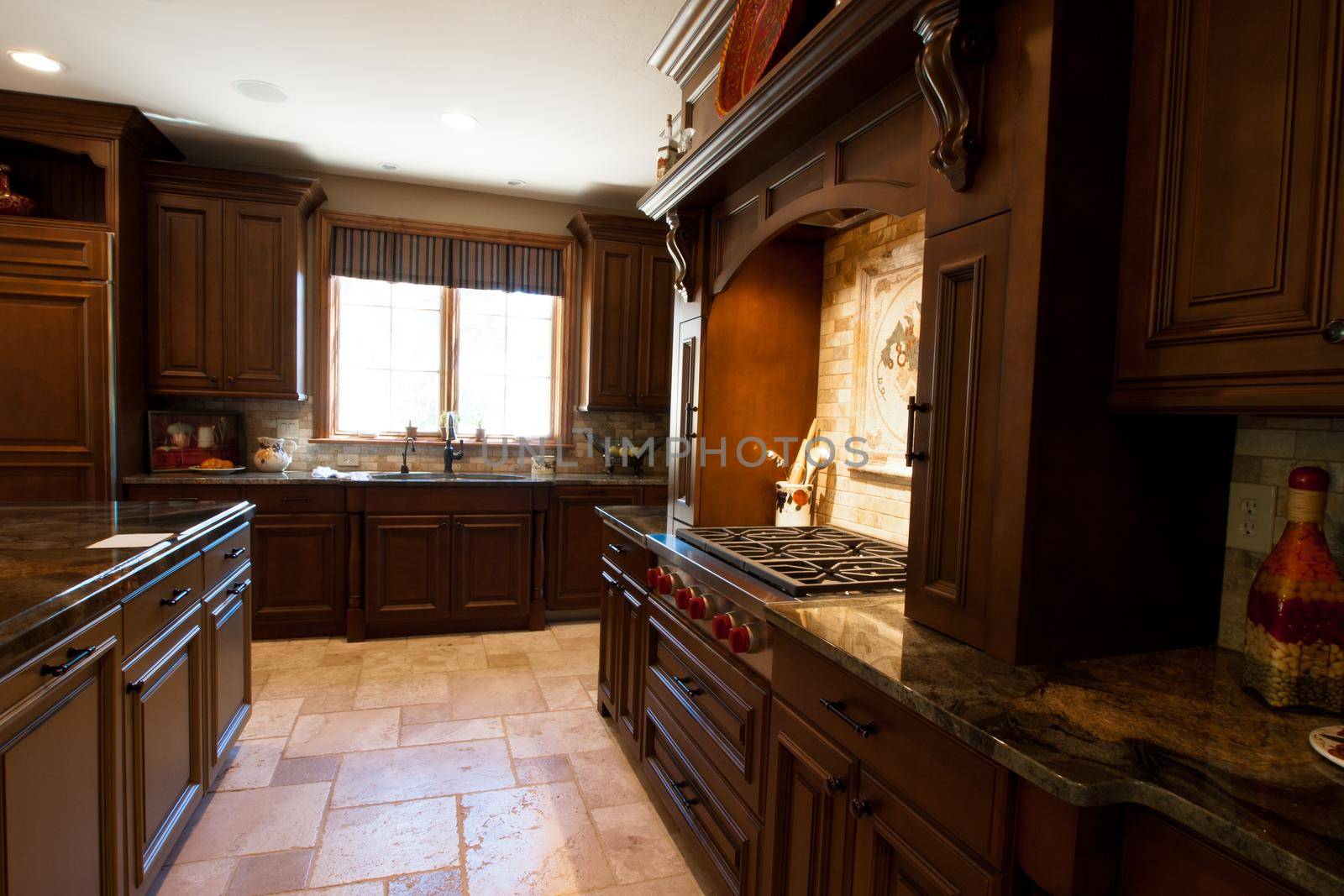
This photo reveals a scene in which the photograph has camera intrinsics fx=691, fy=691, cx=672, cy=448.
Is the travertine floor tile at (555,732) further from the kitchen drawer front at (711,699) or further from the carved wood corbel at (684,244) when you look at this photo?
the carved wood corbel at (684,244)

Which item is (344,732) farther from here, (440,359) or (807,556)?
(440,359)

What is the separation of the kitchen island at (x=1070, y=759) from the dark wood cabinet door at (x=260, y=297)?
12.6 feet

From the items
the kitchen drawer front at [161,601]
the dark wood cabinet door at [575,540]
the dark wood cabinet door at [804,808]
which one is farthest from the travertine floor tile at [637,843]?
the dark wood cabinet door at [575,540]

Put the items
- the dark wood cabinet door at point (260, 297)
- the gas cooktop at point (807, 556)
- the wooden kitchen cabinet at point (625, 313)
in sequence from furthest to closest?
1. the wooden kitchen cabinet at point (625, 313)
2. the dark wood cabinet door at point (260, 297)
3. the gas cooktop at point (807, 556)

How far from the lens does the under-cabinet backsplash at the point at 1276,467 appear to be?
112 centimetres

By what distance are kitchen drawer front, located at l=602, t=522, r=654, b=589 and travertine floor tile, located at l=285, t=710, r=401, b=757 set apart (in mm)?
1196

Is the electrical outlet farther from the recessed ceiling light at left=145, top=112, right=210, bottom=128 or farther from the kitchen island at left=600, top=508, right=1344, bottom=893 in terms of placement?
the recessed ceiling light at left=145, top=112, right=210, bottom=128

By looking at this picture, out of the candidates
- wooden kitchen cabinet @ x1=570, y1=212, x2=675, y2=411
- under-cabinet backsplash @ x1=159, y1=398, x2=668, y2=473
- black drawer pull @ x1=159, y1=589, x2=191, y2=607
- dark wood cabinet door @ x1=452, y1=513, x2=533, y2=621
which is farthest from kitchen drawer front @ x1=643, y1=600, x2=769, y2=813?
under-cabinet backsplash @ x1=159, y1=398, x2=668, y2=473

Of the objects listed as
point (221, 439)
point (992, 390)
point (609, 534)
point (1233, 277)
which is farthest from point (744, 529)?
point (221, 439)

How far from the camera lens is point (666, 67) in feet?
9.34

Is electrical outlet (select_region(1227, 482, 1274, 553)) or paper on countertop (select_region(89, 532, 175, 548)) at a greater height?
electrical outlet (select_region(1227, 482, 1274, 553))

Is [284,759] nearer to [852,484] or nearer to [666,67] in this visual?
[852,484]

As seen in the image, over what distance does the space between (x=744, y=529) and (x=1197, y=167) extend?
1655mm

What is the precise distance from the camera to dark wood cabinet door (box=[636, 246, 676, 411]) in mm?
4730
